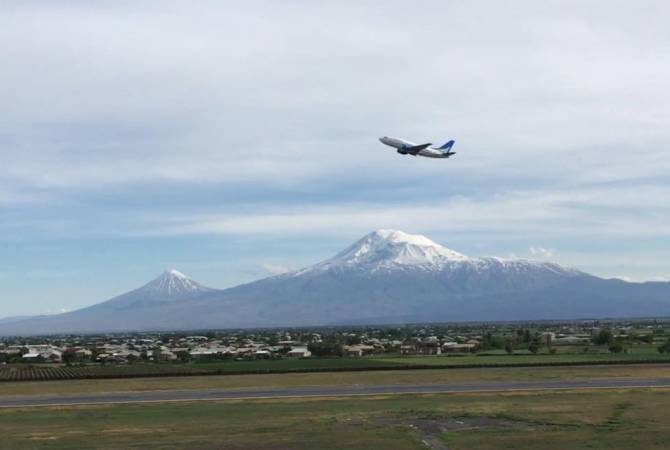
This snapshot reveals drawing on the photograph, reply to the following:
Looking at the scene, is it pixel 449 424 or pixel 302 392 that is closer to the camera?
pixel 449 424

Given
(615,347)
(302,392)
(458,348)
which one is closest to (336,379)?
(302,392)

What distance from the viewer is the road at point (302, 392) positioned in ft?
204

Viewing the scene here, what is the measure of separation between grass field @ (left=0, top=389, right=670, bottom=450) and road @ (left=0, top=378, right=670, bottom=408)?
3.54m

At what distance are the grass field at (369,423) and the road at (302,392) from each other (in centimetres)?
354

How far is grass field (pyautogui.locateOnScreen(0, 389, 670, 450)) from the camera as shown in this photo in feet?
137

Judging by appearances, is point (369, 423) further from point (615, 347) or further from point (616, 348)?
point (615, 347)

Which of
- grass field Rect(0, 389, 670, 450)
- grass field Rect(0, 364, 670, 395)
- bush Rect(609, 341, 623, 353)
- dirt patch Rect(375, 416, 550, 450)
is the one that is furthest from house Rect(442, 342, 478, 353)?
dirt patch Rect(375, 416, 550, 450)

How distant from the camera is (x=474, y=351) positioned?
453ft

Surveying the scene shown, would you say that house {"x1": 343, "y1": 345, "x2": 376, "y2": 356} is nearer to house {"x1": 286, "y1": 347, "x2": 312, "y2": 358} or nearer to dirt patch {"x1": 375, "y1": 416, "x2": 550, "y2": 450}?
house {"x1": 286, "y1": 347, "x2": 312, "y2": 358}

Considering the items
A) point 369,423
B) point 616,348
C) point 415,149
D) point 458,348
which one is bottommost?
point 369,423

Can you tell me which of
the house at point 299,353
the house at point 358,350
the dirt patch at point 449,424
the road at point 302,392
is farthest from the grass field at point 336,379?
the house at point 358,350

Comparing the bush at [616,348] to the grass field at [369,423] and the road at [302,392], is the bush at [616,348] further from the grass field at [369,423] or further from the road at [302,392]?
the grass field at [369,423]

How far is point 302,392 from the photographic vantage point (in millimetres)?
66250

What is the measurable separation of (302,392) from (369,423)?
19.0 meters
